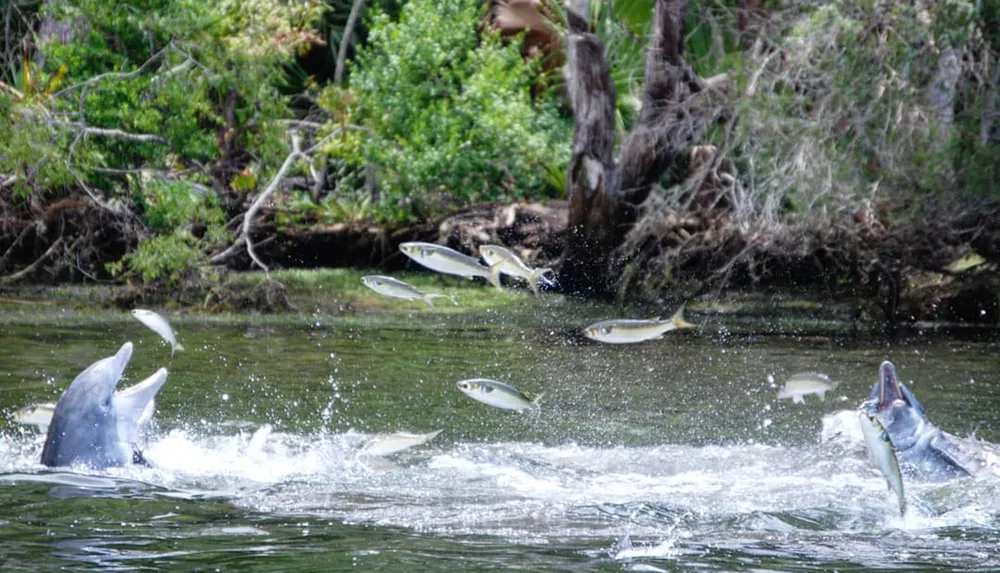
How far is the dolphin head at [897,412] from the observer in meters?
8.05

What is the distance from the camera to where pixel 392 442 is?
27.2 ft

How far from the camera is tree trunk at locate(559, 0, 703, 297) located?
18.5 meters

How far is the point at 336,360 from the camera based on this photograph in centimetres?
1371

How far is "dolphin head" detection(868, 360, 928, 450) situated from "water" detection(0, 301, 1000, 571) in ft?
0.95

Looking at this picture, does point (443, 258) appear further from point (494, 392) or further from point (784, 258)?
point (784, 258)

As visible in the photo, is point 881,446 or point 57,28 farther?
point 57,28

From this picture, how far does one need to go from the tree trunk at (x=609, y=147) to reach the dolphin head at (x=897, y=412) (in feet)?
34.4

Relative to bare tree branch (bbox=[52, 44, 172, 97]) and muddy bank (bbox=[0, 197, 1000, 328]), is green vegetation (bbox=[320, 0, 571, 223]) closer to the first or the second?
muddy bank (bbox=[0, 197, 1000, 328])

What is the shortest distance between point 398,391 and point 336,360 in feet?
6.41

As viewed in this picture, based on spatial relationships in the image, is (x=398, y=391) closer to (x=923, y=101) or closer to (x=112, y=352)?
(x=112, y=352)

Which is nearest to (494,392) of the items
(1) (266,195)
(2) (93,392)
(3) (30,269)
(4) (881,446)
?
(2) (93,392)

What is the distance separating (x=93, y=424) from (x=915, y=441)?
15.3 ft

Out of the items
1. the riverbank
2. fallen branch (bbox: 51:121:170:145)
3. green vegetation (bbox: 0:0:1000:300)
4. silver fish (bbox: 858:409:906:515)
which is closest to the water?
silver fish (bbox: 858:409:906:515)

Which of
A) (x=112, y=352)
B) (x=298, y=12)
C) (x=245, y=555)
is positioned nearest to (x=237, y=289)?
(x=112, y=352)
